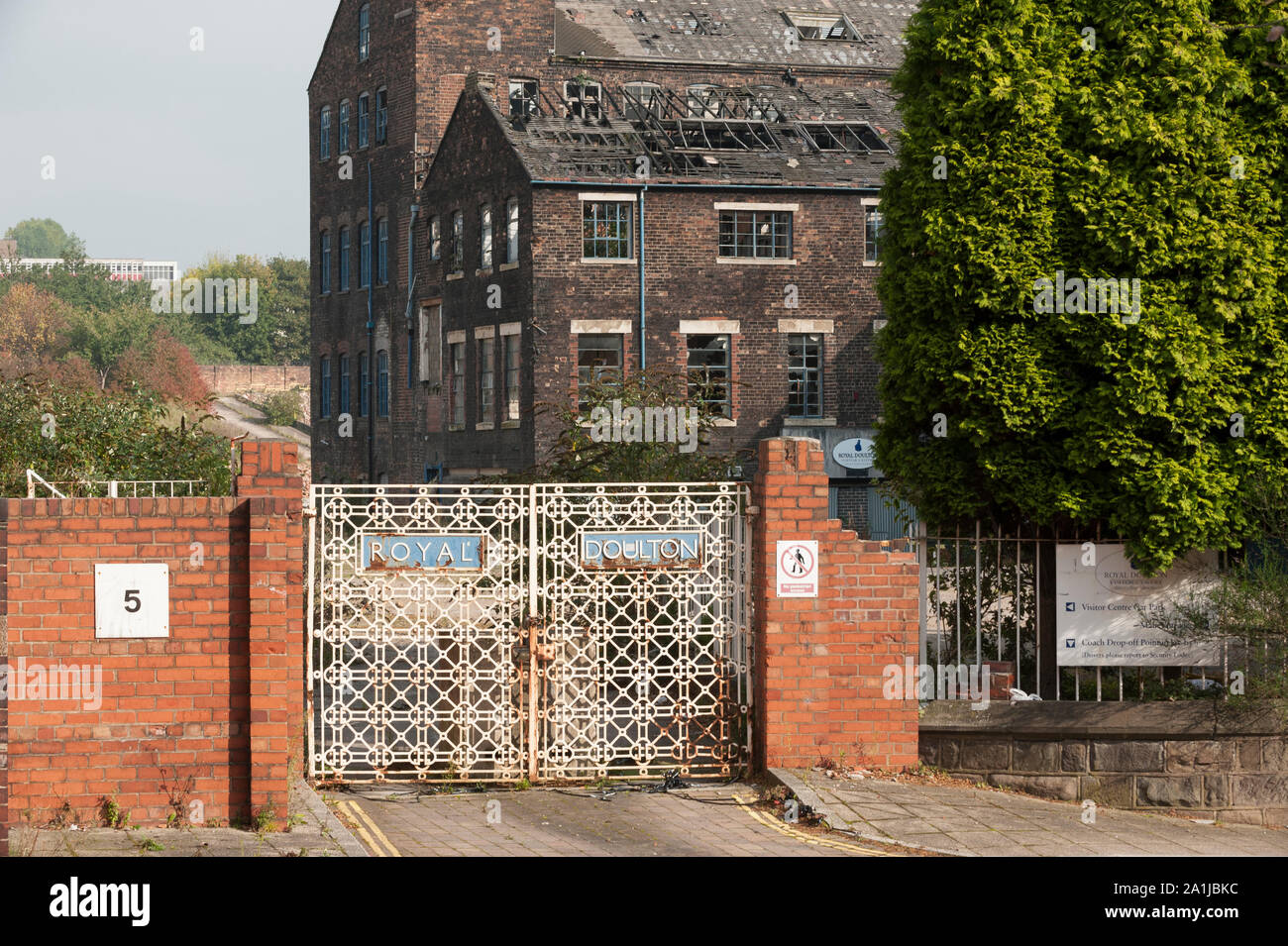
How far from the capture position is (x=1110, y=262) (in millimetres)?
12023

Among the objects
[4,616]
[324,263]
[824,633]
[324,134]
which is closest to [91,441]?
[4,616]

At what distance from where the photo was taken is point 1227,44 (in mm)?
12227

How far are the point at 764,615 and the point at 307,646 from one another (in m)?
3.35

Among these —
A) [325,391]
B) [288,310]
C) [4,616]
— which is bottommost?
[4,616]

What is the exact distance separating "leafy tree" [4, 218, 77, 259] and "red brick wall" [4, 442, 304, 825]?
185m

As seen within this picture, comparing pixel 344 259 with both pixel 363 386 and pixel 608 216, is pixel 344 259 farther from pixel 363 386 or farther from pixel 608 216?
pixel 608 216

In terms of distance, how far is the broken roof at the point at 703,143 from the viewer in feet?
116

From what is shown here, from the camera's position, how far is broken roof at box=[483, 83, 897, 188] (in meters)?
35.3

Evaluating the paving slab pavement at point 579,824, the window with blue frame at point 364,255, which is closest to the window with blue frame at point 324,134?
the window with blue frame at point 364,255

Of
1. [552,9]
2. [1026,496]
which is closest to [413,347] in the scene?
[552,9]

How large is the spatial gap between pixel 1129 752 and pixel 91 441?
46.0 feet

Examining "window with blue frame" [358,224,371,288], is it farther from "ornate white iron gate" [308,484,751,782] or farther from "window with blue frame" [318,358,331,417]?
"ornate white iron gate" [308,484,751,782]

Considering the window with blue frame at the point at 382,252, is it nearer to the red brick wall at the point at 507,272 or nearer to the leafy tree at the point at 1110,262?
the red brick wall at the point at 507,272

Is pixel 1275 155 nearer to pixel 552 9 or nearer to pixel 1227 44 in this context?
pixel 1227 44
